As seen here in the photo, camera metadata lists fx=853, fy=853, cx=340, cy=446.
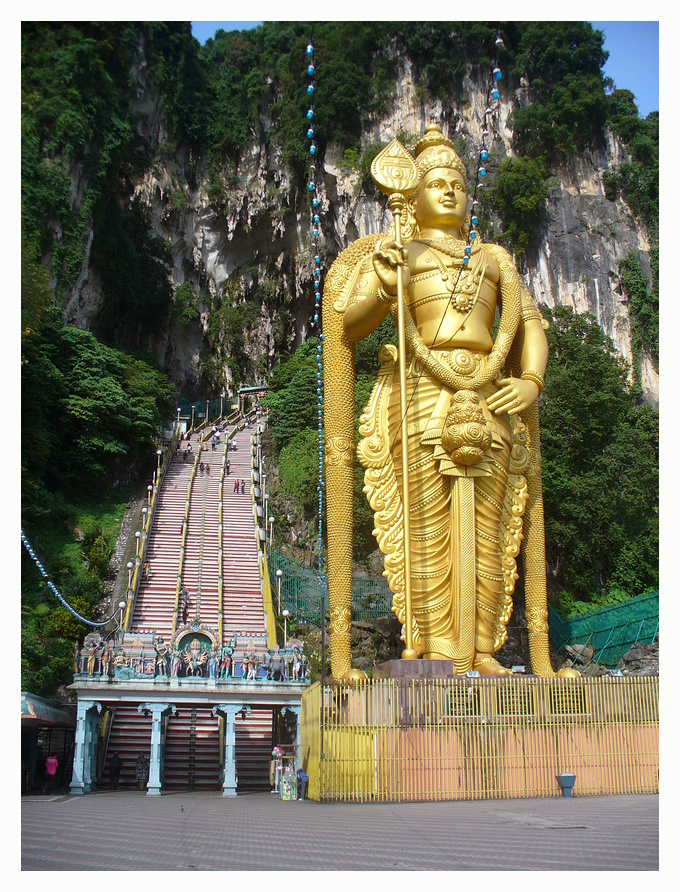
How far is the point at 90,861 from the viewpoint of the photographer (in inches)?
171

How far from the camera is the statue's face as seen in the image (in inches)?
391

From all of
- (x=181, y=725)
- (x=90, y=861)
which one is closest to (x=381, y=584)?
(x=181, y=725)

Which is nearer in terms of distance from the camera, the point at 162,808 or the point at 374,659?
the point at 162,808

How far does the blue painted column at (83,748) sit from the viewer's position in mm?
10727

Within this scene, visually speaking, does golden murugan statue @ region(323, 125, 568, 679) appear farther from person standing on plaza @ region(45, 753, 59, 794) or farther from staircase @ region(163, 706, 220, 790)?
person standing on plaza @ region(45, 753, 59, 794)

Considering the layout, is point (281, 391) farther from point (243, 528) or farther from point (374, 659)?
point (374, 659)

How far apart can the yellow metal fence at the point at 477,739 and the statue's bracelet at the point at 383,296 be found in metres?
3.90

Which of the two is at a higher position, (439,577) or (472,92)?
(472,92)

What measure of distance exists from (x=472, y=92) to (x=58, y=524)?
18814 mm

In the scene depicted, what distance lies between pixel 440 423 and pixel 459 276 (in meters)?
1.64

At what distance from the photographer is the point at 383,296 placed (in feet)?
29.9

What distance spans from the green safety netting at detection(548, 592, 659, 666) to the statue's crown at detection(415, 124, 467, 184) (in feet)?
26.1

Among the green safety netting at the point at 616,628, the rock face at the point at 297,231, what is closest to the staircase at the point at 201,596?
the green safety netting at the point at 616,628

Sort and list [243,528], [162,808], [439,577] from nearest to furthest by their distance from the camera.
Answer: [162,808], [439,577], [243,528]
